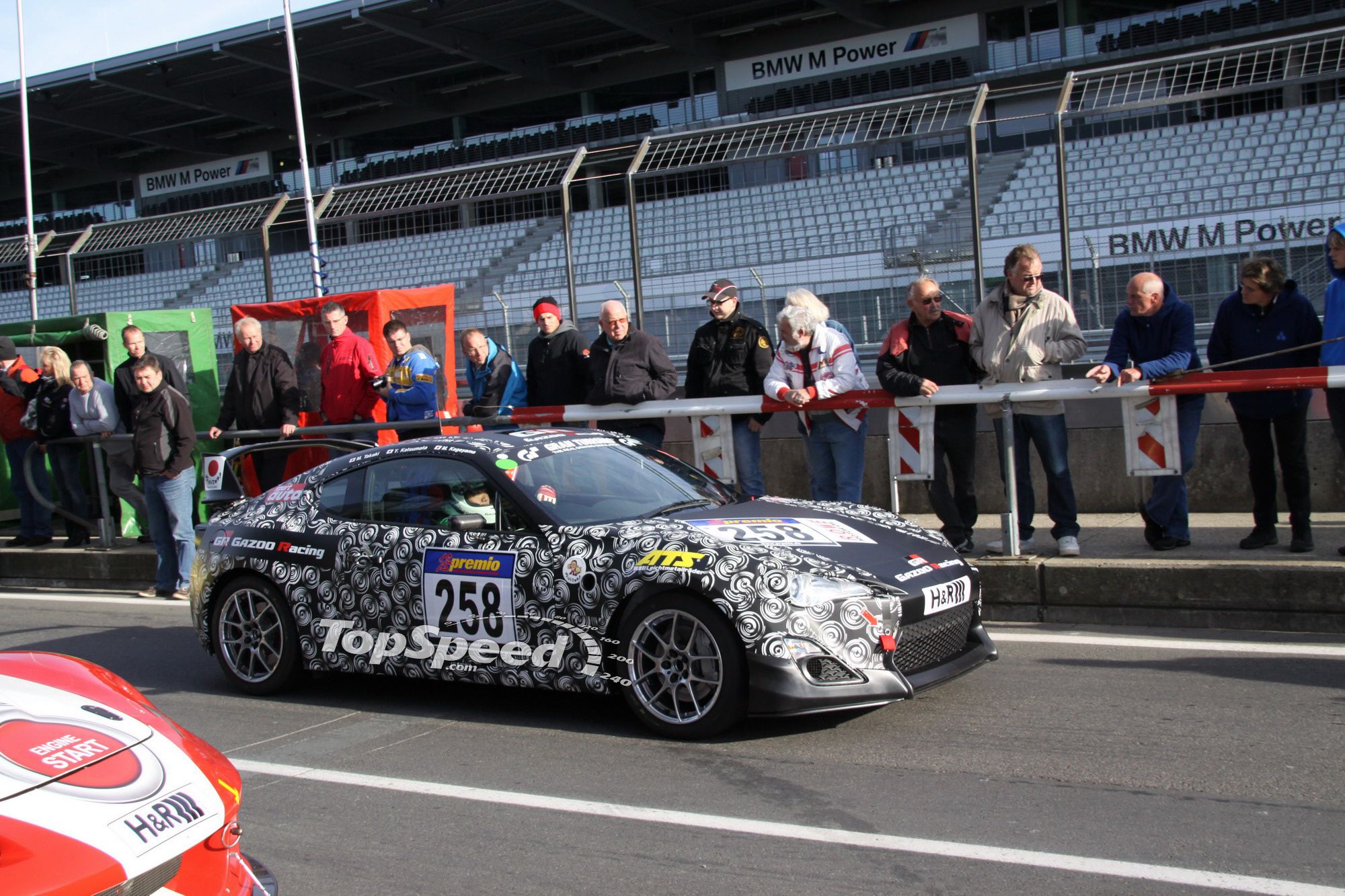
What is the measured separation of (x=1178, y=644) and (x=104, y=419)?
902 centimetres

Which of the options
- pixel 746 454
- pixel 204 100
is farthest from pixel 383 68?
pixel 746 454

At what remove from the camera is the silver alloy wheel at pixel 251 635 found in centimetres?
677

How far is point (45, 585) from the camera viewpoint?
11.7m

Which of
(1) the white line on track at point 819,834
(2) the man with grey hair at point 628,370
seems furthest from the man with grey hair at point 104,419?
→ (1) the white line on track at point 819,834

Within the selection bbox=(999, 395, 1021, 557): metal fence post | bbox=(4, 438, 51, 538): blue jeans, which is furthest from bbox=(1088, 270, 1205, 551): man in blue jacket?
bbox=(4, 438, 51, 538): blue jeans

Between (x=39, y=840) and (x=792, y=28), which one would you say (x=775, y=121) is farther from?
(x=792, y=28)

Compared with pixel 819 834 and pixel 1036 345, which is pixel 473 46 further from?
pixel 819 834

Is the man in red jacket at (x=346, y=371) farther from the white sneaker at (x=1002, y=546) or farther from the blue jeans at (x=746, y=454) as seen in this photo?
the white sneaker at (x=1002, y=546)

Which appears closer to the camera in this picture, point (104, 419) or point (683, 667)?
point (683, 667)

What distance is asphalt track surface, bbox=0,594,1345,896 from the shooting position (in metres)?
3.99

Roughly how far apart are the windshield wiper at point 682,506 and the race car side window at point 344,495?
1619mm

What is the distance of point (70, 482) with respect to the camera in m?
12.1

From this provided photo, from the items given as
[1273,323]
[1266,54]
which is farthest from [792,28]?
[1273,323]

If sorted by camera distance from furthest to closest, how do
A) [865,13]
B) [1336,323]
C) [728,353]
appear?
[865,13] → [728,353] → [1336,323]
